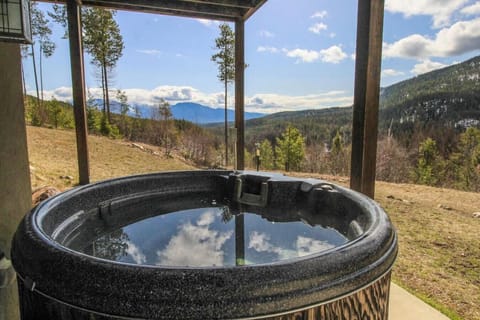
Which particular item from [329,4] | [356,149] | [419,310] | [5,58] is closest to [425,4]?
[329,4]

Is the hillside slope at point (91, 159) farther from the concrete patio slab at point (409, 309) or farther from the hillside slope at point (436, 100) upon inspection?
the hillside slope at point (436, 100)

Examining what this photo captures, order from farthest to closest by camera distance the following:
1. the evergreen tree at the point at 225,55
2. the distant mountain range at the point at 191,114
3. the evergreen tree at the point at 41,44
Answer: the distant mountain range at the point at 191,114
the evergreen tree at the point at 41,44
the evergreen tree at the point at 225,55

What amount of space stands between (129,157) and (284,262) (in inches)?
335

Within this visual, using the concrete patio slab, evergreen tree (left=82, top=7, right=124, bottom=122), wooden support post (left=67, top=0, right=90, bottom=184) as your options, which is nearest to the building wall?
wooden support post (left=67, top=0, right=90, bottom=184)

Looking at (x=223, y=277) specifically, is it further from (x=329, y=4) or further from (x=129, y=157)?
(x=129, y=157)

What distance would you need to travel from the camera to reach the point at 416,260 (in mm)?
2686

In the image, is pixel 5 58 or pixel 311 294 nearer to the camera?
pixel 311 294

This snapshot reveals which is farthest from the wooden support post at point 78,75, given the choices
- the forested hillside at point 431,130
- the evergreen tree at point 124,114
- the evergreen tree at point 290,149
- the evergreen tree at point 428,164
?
the evergreen tree at point 124,114

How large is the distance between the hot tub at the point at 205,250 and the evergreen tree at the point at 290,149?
7475mm

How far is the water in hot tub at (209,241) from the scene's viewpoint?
161cm

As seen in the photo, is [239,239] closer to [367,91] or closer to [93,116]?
[367,91]

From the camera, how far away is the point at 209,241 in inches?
74.3

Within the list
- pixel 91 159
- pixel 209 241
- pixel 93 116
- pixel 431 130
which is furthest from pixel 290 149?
pixel 209 241

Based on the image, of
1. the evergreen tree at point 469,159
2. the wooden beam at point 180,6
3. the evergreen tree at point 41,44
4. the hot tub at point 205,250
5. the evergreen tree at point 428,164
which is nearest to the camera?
the hot tub at point 205,250
